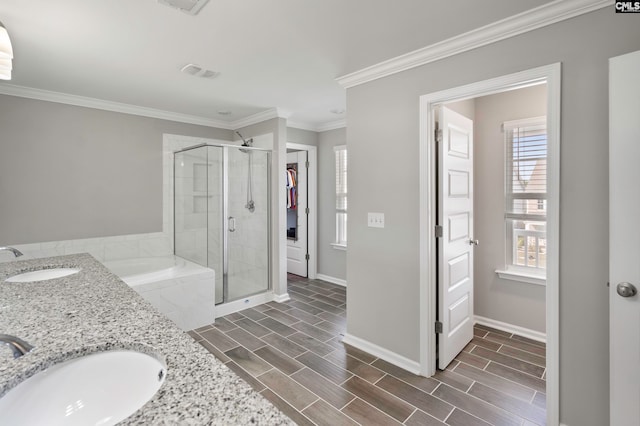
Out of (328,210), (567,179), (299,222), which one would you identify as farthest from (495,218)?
(299,222)

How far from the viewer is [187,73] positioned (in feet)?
9.00

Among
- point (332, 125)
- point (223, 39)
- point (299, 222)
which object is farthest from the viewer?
point (299, 222)

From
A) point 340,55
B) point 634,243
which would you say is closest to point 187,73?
point 340,55

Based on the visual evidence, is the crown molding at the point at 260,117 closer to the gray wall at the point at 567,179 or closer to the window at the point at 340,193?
the window at the point at 340,193

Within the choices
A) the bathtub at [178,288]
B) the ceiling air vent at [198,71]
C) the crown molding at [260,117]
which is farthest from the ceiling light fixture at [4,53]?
the crown molding at [260,117]

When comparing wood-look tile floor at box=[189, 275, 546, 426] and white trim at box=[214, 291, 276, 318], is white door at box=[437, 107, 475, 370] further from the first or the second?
white trim at box=[214, 291, 276, 318]

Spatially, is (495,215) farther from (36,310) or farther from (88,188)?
(88,188)

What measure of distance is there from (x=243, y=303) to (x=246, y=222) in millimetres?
997

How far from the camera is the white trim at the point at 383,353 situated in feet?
8.05

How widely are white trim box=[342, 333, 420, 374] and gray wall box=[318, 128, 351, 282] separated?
190cm

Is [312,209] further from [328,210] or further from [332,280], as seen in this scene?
[332,280]

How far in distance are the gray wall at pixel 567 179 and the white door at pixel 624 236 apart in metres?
0.20

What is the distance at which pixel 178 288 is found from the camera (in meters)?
3.24

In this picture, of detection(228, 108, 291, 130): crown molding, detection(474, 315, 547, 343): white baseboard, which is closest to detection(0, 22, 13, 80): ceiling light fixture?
detection(228, 108, 291, 130): crown molding
